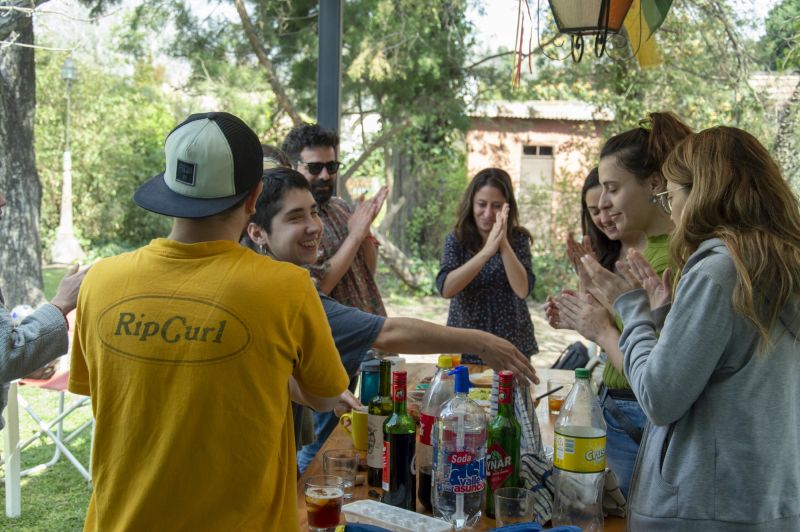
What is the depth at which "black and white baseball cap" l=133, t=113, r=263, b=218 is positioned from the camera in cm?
129

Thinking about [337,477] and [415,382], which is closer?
[337,477]

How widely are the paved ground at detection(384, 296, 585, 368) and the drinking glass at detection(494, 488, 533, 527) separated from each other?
495 centimetres

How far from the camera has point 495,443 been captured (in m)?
1.55

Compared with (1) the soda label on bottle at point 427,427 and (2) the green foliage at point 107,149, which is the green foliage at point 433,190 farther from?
(1) the soda label on bottle at point 427,427

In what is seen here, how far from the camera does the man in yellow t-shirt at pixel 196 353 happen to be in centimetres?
126

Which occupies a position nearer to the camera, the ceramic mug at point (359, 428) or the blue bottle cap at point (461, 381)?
the blue bottle cap at point (461, 381)

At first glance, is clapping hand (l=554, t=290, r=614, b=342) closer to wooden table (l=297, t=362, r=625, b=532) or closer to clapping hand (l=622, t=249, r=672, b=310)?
clapping hand (l=622, t=249, r=672, b=310)

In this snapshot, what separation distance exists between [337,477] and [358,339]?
0.40m

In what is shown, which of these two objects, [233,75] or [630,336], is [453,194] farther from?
[630,336]

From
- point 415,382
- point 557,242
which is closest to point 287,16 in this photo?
point 557,242

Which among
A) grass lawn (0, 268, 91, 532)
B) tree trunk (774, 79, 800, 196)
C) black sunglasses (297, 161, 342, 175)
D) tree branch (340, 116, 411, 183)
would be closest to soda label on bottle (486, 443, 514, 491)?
black sunglasses (297, 161, 342, 175)

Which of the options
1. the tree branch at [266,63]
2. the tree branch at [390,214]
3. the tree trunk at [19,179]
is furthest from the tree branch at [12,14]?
the tree branch at [390,214]

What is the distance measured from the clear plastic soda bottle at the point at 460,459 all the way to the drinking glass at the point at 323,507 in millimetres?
205

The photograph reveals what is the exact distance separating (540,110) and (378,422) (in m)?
6.15
